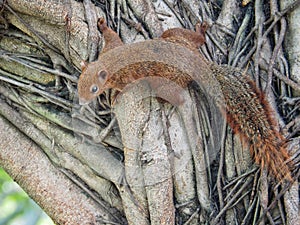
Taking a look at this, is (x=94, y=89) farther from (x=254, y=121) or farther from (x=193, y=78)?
(x=254, y=121)

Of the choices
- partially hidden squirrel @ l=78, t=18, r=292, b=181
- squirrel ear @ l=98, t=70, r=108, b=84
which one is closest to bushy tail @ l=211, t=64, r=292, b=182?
partially hidden squirrel @ l=78, t=18, r=292, b=181

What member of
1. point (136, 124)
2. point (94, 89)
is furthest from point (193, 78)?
point (94, 89)

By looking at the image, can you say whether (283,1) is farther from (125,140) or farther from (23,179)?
(23,179)

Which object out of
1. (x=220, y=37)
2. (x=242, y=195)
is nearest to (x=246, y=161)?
(x=242, y=195)

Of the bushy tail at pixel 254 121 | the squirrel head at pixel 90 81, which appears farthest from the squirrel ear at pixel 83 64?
the bushy tail at pixel 254 121

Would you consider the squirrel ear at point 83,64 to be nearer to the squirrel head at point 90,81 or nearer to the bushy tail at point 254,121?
the squirrel head at point 90,81

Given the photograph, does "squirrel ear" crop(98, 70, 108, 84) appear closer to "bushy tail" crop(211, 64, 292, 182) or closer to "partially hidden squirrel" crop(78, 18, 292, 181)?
"partially hidden squirrel" crop(78, 18, 292, 181)
